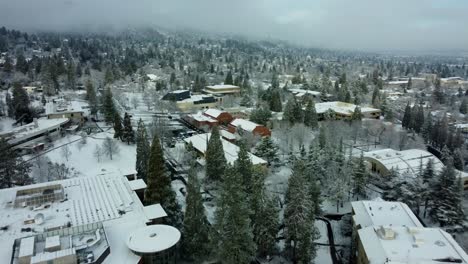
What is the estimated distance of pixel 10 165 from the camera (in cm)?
3117

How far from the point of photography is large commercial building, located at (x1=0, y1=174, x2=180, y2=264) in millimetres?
Answer: 19609

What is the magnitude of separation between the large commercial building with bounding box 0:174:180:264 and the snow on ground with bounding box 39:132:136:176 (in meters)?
7.50

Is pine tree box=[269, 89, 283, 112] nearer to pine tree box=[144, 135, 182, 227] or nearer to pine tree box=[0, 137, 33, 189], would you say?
pine tree box=[144, 135, 182, 227]

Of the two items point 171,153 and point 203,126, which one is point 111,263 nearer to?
point 171,153

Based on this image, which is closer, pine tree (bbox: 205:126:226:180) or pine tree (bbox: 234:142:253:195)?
pine tree (bbox: 234:142:253:195)

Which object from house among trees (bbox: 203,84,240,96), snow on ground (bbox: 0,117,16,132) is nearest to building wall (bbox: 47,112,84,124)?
snow on ground (bbox: 0,117,16,132)

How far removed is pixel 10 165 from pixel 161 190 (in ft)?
50.5

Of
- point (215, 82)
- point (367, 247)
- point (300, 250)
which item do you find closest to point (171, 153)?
point (300, 250)

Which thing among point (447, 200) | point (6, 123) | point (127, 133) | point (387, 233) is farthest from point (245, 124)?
point (6, 123)

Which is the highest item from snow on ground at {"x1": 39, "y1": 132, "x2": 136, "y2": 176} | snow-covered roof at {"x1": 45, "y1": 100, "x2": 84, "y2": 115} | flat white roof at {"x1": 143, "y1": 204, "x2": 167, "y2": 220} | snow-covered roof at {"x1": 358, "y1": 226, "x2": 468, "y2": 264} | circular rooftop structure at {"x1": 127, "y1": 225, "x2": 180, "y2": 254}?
snow-covered roof at {"x1": 45, "y1": 100, "x2": 84, "y2": 115}

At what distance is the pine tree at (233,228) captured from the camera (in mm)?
20172

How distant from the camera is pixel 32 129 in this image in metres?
45.8

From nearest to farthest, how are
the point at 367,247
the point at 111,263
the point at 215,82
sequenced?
the point at 111,263
the point at 367,247
the point at 215,82

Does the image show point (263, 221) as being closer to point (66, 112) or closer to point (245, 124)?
point (245, 124)
